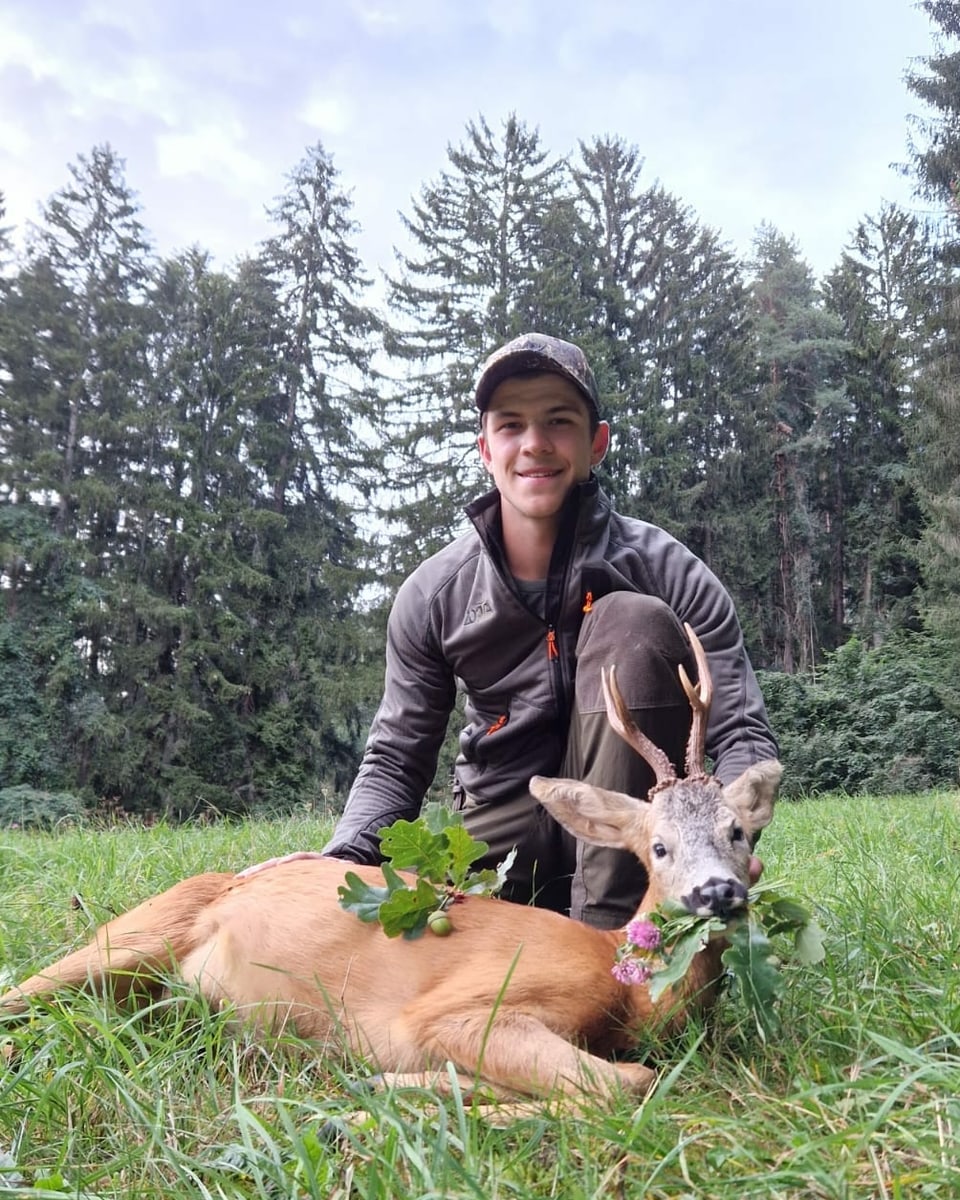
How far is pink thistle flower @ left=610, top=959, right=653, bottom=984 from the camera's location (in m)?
1.71

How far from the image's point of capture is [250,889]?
2.19 m

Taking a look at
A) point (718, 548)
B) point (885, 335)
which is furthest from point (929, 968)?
point (885, 335)

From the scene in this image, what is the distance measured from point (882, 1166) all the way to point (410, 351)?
19826 millimetres

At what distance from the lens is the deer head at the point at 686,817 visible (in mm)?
1800

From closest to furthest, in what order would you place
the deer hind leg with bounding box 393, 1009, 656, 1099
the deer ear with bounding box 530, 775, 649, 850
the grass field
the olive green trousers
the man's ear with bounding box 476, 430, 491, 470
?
the grass field
the deer hind leg with bounding box 393, 1009, 656, 1099
the deer ear with bounding box 530, 775, 649, 850
the olive green trousers
the man's ear with bounding box 476, 430, 491, 470

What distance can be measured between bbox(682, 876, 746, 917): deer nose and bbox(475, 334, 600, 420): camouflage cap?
156 cm

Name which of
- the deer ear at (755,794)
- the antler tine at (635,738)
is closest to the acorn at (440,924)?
the antler tine at (635,738)

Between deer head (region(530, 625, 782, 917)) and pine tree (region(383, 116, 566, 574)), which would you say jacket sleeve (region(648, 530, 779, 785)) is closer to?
deer head (region(530, 625, 782, 917))

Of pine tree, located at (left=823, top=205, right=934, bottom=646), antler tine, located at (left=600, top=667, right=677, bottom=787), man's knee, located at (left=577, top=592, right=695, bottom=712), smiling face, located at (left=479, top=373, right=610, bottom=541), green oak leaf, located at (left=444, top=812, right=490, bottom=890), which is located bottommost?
green oak leaf, located at (left=444, top=812, right=490, bottom=890)

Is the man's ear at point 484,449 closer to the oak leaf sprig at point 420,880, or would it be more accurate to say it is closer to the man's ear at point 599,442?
the man's ear at point 599,442

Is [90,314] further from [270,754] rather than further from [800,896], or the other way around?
[800,896]

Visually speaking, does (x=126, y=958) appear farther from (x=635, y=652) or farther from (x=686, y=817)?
(x=635, y=652)

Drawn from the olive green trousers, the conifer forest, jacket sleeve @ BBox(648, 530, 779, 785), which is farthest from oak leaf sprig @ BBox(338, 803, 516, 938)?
the conifer forest

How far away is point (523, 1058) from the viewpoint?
1.62 metres
